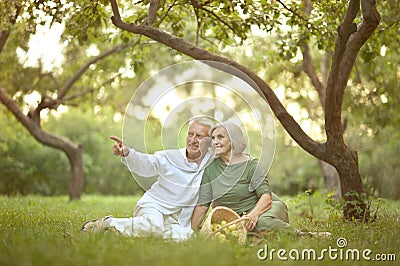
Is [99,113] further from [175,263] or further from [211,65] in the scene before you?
[175,263]

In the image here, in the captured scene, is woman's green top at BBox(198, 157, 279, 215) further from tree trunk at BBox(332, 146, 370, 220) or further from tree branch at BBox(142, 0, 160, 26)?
tree branch at BBox(142, 0, 160, 26)

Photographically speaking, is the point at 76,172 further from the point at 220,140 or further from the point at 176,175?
the point at 220,140

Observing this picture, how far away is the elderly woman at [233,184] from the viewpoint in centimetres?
634

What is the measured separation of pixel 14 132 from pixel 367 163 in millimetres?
9688

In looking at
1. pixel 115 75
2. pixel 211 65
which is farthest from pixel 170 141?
pixel 115 75

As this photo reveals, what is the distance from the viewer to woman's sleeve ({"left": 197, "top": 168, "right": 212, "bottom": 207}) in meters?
6.36

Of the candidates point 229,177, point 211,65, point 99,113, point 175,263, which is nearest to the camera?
point 175,263

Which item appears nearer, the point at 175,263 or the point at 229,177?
the point at 175,263

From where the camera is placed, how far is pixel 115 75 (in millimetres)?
13328

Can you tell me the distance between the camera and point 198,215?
20.8ft

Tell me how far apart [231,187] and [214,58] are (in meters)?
1.76

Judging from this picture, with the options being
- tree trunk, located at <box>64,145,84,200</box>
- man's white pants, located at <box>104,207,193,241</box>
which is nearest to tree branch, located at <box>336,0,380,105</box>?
man's white pants, located at <box>104,207,193,241</box>

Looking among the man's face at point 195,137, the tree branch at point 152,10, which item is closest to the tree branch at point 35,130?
the tree branch at point 152,10

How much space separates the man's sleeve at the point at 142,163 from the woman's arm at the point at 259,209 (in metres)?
1.04
